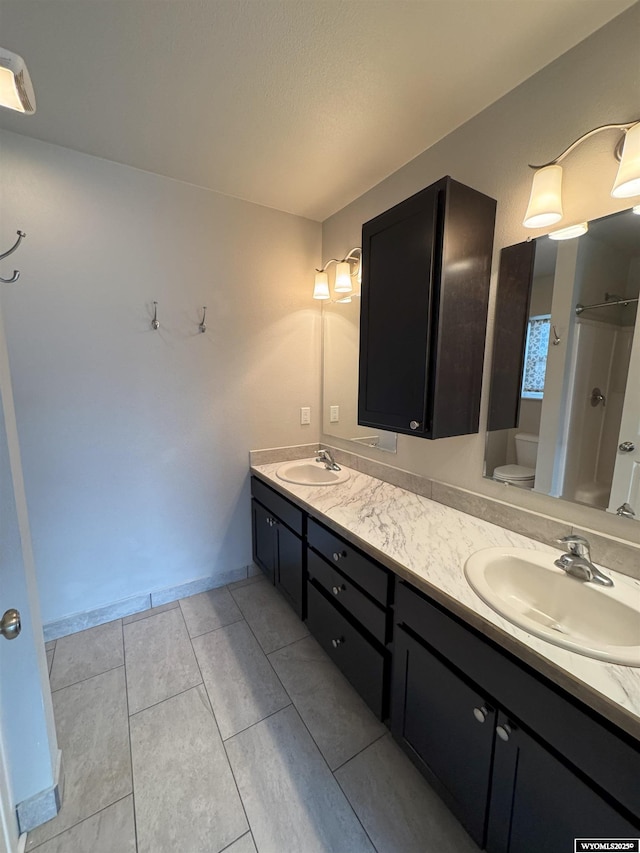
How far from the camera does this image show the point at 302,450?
2494mm

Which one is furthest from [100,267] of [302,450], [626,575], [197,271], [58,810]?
[626,575]

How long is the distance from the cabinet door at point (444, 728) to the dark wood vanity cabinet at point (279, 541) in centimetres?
72

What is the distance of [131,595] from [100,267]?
1.87 m

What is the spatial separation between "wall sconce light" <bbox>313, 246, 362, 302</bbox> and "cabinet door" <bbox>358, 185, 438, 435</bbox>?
0.42 m

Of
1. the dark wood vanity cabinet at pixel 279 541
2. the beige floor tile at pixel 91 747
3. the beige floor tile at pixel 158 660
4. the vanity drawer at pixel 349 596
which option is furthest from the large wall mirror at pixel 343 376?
the beige floor tile at pixel 91 747

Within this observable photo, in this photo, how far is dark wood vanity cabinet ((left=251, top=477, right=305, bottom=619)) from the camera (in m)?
1.80

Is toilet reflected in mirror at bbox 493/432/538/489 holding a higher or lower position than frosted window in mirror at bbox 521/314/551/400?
lower

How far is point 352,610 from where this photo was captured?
1402mm

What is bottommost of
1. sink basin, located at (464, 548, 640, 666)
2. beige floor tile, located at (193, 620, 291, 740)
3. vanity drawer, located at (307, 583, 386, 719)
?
beige floor tile, located at (193, 620, 291, 740)

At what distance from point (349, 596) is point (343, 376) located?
1351 millimetres

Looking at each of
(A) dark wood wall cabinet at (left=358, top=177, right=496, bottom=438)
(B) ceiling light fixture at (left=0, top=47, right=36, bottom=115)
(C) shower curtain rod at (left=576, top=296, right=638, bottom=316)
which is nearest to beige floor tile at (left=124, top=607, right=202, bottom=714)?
(A) dark wood wall cabinet at (left=358, top=177, right=496, bottom=438)

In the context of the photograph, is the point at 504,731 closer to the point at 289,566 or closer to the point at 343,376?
the point at 289,566

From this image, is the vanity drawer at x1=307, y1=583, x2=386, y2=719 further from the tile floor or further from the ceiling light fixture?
the ceiling light fixture

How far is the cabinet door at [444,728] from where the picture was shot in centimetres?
93
